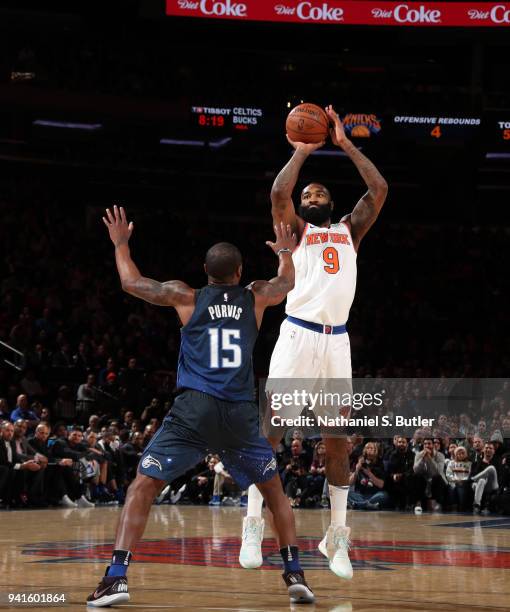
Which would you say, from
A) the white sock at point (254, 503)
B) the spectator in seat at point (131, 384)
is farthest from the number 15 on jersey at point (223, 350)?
the spectator in seat at point (131, 384)

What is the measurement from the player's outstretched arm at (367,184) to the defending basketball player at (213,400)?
1.52m

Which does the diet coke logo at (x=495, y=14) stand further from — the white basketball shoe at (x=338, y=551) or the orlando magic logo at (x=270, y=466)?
the orlando magic logo at (x=270, y=466)

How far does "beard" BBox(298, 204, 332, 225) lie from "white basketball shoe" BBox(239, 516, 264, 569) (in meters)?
2.05

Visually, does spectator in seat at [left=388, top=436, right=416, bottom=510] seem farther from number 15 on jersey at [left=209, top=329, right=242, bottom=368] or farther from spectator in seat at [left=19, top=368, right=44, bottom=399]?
number 15 on jersey at [left=209, top=329, right=242, bottom=368]

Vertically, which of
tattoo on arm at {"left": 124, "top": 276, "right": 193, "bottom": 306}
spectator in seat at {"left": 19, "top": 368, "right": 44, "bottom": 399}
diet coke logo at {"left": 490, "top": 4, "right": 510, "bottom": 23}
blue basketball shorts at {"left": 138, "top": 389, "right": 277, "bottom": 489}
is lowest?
A: blue basketball shorts at {"left": 138, "top": 389, "right": 277, "bottom": 489}

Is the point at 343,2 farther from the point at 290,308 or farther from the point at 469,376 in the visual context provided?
the point at 290,308

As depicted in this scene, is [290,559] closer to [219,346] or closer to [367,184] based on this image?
[219,346]

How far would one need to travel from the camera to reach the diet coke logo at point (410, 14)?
2284 centimetres

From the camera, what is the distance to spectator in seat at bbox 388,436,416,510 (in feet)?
52.7

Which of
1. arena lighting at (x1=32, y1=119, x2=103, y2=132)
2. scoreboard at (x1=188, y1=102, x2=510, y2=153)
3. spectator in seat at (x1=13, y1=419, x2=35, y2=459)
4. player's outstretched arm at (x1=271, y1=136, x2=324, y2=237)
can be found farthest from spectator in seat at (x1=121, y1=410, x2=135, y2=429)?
player's outstretched arm at (x1=271, y1=136, x2=324, y2=237)

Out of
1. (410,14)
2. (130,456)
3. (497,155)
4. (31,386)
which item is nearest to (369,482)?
(130,456)

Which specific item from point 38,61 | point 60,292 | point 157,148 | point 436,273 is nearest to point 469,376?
point 436,273

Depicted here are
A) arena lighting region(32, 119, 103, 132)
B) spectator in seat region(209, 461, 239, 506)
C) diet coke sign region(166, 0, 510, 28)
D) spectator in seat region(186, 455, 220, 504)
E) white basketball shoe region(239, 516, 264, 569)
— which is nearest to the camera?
white basketball shoe region(239, 516, 264, 569)

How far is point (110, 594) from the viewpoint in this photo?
530 centimetres
